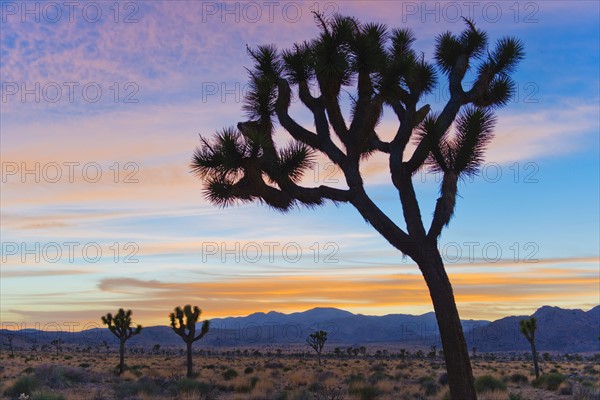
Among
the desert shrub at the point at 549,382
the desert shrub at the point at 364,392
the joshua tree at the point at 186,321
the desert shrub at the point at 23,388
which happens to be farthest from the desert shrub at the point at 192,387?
the desert shrub at the point at 549,382

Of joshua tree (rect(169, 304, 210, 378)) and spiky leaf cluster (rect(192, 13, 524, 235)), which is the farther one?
joshua tree (rect(169, 304, 210, 378))

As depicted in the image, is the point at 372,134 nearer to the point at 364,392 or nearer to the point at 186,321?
the point at 364,392

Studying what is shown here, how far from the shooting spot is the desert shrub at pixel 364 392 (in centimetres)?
1833

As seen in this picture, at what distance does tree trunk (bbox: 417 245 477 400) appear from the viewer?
9898mm

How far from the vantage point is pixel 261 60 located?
12719 millimetres

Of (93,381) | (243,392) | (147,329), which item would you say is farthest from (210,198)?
(147,329)

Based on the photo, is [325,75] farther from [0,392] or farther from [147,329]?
[147,329]

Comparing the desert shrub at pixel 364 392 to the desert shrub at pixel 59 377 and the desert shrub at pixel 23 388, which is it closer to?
the desert shrub at pixel 23 388

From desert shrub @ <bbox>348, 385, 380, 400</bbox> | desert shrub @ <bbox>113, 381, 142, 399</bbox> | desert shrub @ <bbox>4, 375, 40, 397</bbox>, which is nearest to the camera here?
desert shrub @ <bbox>348, 385, 380, 400</bbox>

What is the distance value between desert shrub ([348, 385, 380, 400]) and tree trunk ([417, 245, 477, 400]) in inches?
Answer: 338

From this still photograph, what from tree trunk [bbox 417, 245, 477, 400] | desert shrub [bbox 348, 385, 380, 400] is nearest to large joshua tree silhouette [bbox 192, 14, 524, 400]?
tree trunk [bbox 417, 245, 477, 400]

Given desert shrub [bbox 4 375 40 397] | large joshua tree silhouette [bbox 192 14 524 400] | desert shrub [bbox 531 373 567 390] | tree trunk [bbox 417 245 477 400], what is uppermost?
large joshua tree silhouette [bbox 192 14 524 400]

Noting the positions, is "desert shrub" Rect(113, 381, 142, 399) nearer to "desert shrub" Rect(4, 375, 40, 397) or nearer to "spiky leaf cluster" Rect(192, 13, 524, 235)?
"desert shrub" Rect(4, 375, 40, 397)

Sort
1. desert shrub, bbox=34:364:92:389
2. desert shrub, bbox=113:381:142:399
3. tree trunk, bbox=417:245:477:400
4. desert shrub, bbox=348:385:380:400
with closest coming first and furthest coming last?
tree trunk, bbox=417:245:477:400 → desert shrub, bbox=348:385:380:400 → desert shrub, bbox=113:381:142:399 → desert shrub, bbox=34:364:92:389
